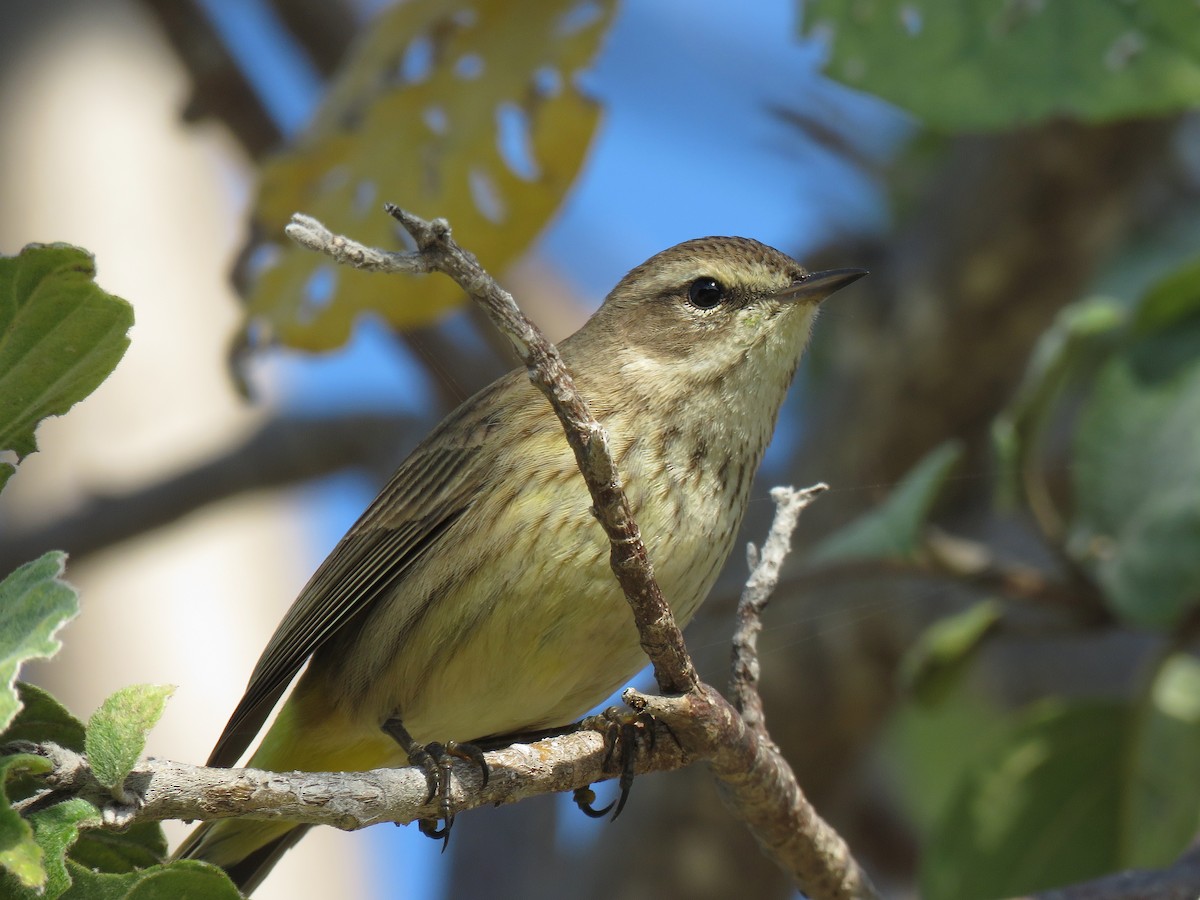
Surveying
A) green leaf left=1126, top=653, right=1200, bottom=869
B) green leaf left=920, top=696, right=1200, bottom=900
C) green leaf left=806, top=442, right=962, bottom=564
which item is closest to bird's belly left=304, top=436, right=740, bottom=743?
green leaf left=806, top=442, right=962, bottom=564

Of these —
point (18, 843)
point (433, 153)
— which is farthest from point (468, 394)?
point (18, 843)

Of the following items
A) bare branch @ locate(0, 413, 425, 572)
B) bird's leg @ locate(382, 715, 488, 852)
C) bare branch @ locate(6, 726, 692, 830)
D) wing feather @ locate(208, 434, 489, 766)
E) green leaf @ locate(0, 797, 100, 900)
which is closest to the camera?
green leaf @ locate(0, 797, 100, 900)

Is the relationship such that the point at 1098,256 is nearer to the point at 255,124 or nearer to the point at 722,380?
the point at 722,380

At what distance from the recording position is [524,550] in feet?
10.5

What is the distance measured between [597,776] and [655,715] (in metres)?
0.35

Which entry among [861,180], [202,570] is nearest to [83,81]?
[202,570]

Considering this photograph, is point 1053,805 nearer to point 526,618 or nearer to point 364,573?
point 526,618

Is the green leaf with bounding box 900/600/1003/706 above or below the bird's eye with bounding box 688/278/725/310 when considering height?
below

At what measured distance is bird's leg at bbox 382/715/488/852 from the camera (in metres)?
2.55

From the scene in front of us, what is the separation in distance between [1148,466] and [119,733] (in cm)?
311

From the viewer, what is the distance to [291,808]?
2.14m

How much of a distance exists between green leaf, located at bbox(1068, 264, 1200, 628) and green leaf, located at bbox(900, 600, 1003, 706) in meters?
0.34

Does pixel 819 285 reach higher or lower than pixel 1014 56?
lower

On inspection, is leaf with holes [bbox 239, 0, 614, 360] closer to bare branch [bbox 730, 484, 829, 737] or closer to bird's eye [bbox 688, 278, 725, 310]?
bird's eye [bbox 688, 278, 725, 310]
